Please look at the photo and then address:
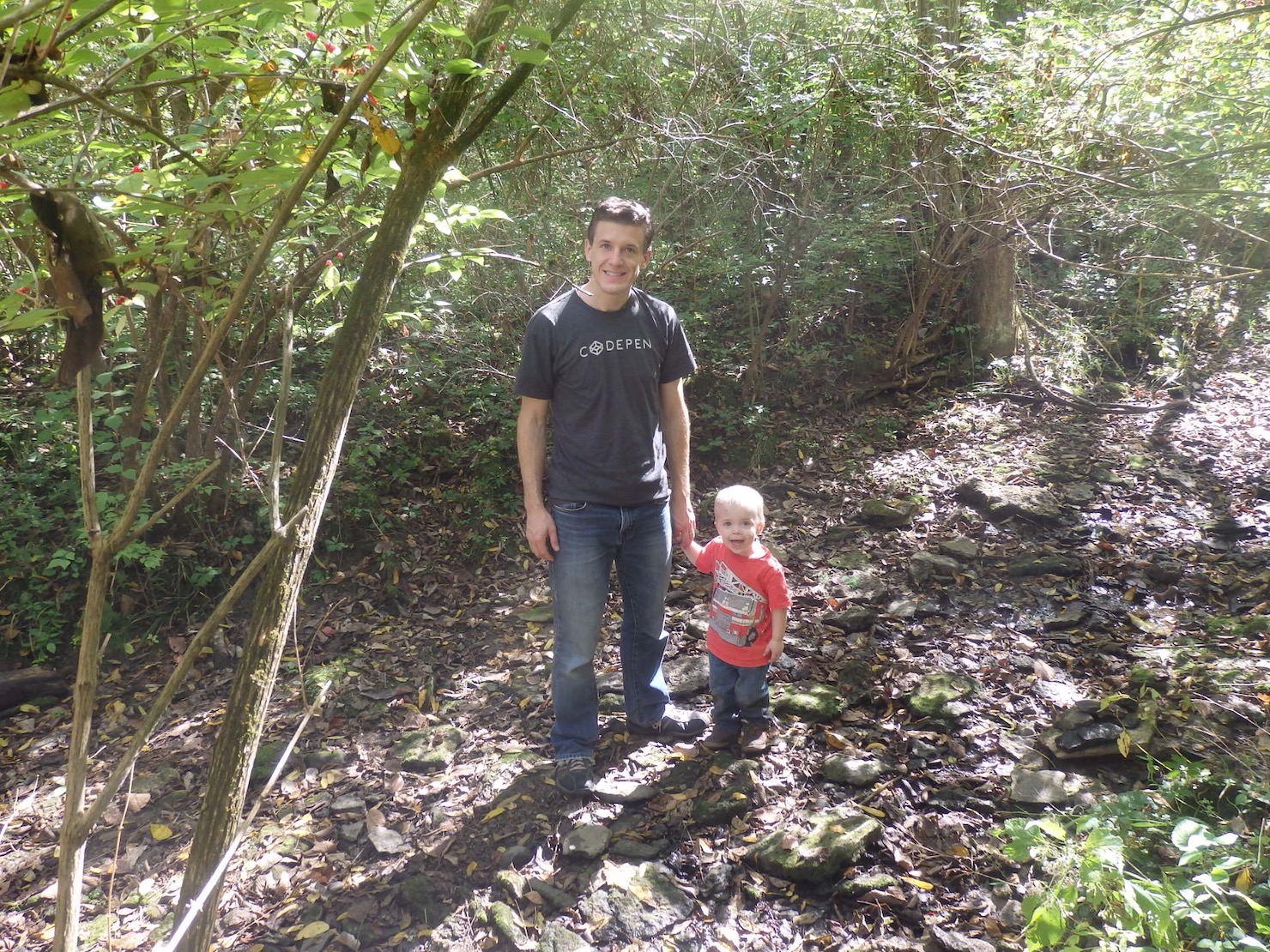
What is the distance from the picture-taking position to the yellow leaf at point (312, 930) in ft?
9.05

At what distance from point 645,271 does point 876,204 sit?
212 cm

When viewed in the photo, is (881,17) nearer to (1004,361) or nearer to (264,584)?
(1004,361)

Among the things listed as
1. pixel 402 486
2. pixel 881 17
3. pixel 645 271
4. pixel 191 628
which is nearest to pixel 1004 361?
pixel 881 17

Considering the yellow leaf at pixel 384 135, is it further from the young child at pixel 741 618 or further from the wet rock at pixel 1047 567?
the wet rock at pixel 1047 567

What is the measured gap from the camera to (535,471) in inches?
122

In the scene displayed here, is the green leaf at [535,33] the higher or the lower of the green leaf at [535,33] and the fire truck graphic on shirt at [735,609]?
the higher

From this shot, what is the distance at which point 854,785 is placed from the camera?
10.7 ft

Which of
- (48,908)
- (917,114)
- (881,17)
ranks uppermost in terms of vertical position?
(881,17)

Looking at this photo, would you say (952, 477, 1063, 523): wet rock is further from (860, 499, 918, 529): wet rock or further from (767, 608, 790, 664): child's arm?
(767, 608, 790, 664): child's arm

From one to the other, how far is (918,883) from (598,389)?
6.63 feet

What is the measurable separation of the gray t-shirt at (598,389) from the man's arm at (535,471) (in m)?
0.06

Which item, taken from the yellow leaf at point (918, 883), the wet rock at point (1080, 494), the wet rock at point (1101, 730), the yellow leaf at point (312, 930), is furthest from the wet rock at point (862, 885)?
the wet rock at point (1080, 494)

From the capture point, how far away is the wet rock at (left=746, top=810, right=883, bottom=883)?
2830mm

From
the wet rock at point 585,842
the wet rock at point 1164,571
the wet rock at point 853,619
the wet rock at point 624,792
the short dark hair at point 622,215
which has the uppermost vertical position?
the short dark hair at point 622,215
